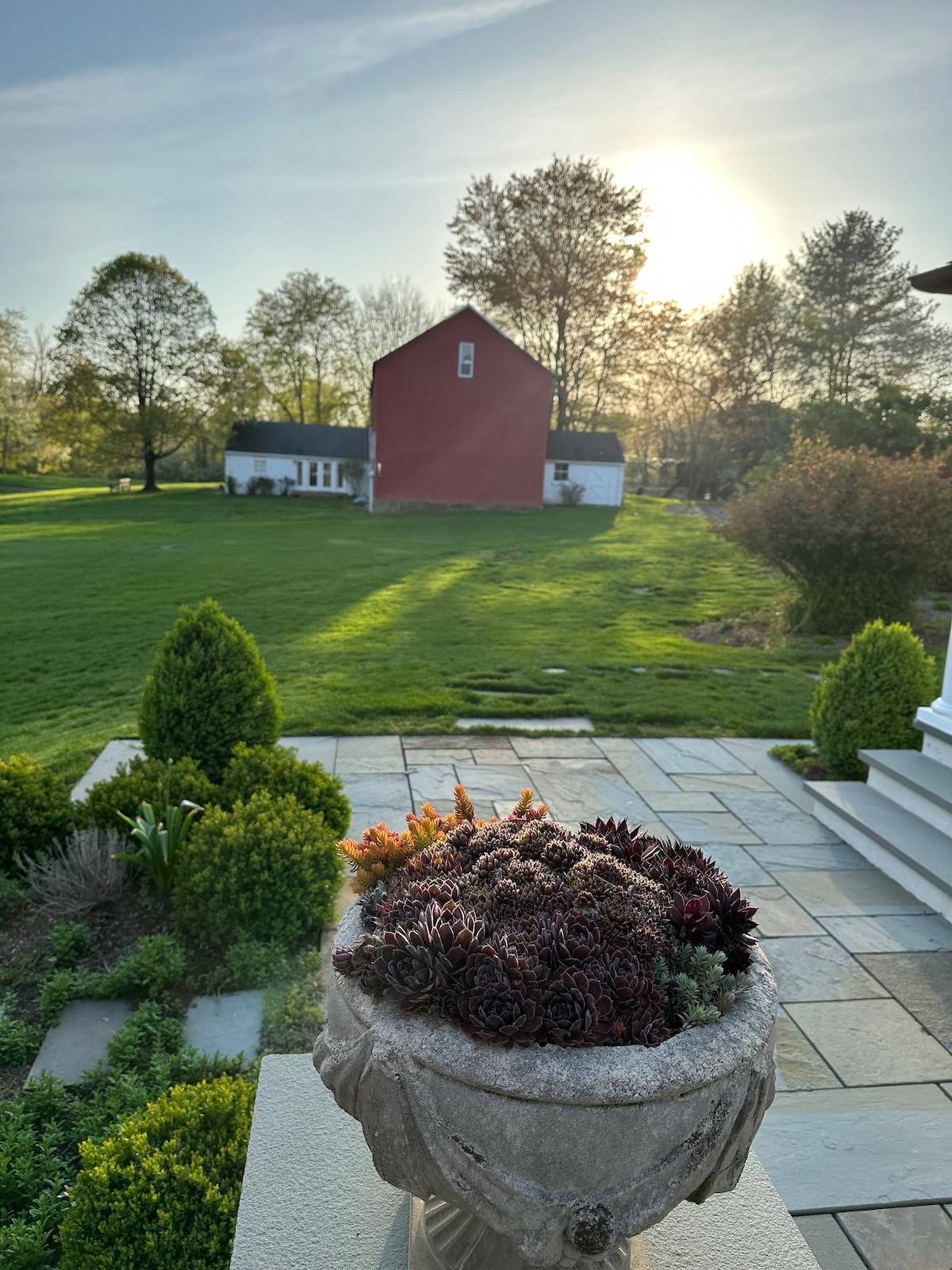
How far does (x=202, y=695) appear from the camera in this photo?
509cm

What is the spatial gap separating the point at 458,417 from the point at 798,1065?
95.9ft

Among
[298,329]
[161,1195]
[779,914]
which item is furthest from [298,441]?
[161,1195]

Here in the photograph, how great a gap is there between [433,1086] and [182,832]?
3.15 meters

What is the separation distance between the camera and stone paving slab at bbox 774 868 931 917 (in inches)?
177

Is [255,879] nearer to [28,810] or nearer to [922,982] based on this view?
[28,810]

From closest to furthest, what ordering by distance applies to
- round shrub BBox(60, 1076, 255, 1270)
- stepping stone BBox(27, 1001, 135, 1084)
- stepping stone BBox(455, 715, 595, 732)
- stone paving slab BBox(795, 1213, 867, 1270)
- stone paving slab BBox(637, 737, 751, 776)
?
round shrub BBox(60, 1076, 255, 1270) → stone paving slab BBox(795, 1213, 867, 1270) → stepping stone BBox(27, 1001, 135, 1084) → stone paving slab BBox(637, 737, 751, 776) → stepping stone BBox(455, 715, 595, 732)

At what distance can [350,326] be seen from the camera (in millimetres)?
45000

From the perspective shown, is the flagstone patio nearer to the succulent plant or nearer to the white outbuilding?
the succulent plant

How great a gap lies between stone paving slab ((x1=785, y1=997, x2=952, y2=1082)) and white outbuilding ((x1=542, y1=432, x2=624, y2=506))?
30873 mm

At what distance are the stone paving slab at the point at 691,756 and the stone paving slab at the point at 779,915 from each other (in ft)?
6.14

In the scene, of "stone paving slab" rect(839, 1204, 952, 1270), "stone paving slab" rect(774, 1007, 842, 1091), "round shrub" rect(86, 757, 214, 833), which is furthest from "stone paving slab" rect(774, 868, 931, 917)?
"round shrub" rect(86, 757, 214, 833)

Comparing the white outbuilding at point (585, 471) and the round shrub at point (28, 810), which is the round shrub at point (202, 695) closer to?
the round shrub at point (28, 810)

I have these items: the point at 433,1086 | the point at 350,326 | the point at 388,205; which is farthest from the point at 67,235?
Answer: the point at 350,326

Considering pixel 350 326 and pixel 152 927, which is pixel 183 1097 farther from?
pixel 350 326
